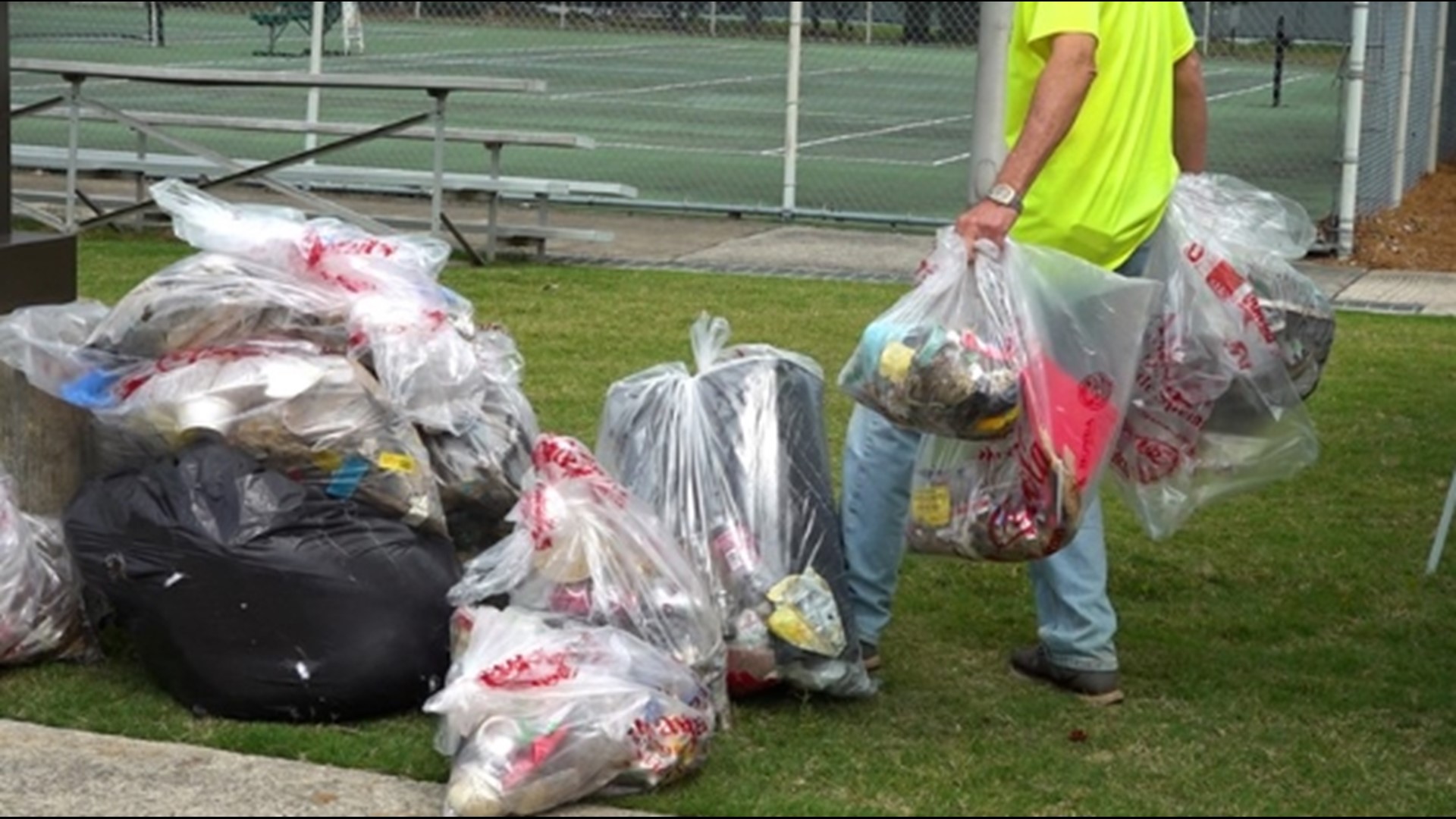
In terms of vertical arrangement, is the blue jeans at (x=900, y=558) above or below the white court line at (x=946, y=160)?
above

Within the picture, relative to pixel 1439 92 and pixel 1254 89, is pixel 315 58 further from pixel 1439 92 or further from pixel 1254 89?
A: pixel 1254 89

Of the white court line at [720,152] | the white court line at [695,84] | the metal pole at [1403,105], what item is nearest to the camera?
the metal pole at [1403,105]

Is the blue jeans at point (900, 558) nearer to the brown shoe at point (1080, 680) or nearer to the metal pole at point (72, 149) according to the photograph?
the brown shoe at point (1080, 680)

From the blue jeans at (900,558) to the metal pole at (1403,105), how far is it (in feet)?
34.3

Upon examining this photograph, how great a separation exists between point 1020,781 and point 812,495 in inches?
31.3

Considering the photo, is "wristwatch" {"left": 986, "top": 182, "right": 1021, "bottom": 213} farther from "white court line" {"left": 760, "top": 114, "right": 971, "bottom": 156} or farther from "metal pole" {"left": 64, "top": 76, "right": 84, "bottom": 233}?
"white court line" {"left": 760, "top": 114, "right": 971, "bottom": 156}

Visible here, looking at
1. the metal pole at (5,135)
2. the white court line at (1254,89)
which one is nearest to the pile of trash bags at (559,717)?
the metal pole at (5,135)

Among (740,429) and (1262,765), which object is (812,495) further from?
(1262,765)

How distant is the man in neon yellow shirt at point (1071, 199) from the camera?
484 centimetres

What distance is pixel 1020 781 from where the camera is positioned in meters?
4.57

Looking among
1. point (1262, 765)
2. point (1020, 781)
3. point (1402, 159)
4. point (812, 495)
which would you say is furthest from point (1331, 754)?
point (1402, 159)

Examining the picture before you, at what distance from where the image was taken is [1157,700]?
5.16 meters

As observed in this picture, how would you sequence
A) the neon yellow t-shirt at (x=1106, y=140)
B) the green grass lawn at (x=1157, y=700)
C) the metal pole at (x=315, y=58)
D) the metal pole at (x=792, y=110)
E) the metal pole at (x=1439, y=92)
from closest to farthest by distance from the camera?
the green grass lawn at (x=1157, y=700)
the neon yellow t-shirt at (x=1106, y=140)
the metal pole at (x=792, y=110)
the metal pole at (x=315, y=58)
the metal pole at (x=1439, y=92)

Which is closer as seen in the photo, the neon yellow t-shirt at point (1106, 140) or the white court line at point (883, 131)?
the neon yellow t-shirt at point (1106, 140)
